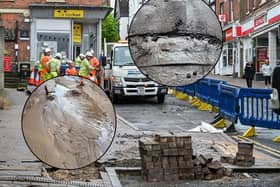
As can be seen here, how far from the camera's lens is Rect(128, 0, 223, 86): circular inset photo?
7770 mm

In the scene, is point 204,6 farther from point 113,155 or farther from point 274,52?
point 274,52

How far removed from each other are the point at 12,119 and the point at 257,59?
30156 millimetres

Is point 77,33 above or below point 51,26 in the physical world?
below

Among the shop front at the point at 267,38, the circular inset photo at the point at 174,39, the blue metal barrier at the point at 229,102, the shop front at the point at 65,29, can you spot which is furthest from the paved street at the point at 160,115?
the shop front at the point at 267,38

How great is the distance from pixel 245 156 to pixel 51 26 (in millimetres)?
27424

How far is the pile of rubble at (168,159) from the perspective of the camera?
30.0 feet

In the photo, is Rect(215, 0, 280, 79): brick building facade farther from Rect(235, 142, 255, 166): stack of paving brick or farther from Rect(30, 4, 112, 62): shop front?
Rect(235, 142, 255, 166): stack of paving brick

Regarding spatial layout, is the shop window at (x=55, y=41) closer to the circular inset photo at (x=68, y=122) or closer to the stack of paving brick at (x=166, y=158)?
the stack of paving brick at (x=166, y=158)

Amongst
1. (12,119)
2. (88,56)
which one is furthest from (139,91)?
(12,119)

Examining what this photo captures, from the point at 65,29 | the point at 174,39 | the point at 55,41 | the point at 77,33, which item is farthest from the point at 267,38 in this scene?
the point at 174,39

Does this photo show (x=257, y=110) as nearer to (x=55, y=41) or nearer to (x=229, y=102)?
(x=229, y=102)

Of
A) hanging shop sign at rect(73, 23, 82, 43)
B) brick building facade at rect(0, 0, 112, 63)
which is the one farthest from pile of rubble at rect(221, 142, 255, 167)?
hanging shop sign at rect(73, 23, 82, 43)

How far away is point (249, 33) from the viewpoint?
4678cm

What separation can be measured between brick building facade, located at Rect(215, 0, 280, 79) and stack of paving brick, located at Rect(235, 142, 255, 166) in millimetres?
27996
